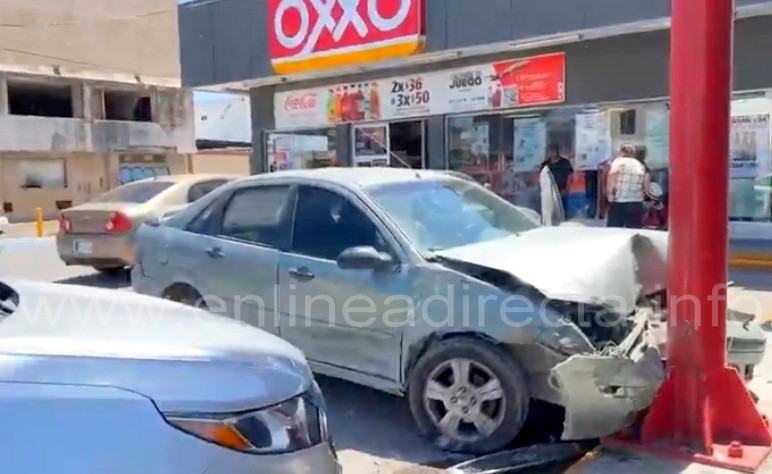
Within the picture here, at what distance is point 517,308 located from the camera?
13.0 ft

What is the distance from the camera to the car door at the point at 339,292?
14.6ft

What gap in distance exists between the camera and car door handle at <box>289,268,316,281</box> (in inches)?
191

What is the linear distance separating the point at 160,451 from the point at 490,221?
350cm

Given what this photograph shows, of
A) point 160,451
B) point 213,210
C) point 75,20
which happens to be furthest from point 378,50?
point 75,20

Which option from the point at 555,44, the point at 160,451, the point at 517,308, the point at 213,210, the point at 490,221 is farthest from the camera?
the point at 555,44

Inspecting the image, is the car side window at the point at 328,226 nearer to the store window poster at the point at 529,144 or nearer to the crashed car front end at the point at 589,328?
the crashed car front end at the point at 589,328

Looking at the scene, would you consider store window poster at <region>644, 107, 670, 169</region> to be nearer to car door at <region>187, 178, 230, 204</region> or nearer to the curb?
the curb

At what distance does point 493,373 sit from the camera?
13.2 ft

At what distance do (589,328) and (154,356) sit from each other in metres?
2.64

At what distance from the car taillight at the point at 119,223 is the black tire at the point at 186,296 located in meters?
4.22

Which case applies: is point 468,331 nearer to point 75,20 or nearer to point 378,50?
point 378,50

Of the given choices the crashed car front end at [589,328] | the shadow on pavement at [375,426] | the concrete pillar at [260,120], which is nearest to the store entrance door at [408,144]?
the concrete pillar at [260,120]

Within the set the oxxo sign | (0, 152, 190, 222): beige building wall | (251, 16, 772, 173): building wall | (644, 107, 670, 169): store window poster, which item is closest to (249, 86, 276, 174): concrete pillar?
the oxxo sign

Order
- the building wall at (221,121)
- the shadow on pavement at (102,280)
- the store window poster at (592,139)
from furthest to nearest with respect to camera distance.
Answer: the building wall at (221,121)
the store window poster at (592,139)
the shadow on pavement at (102,280)
